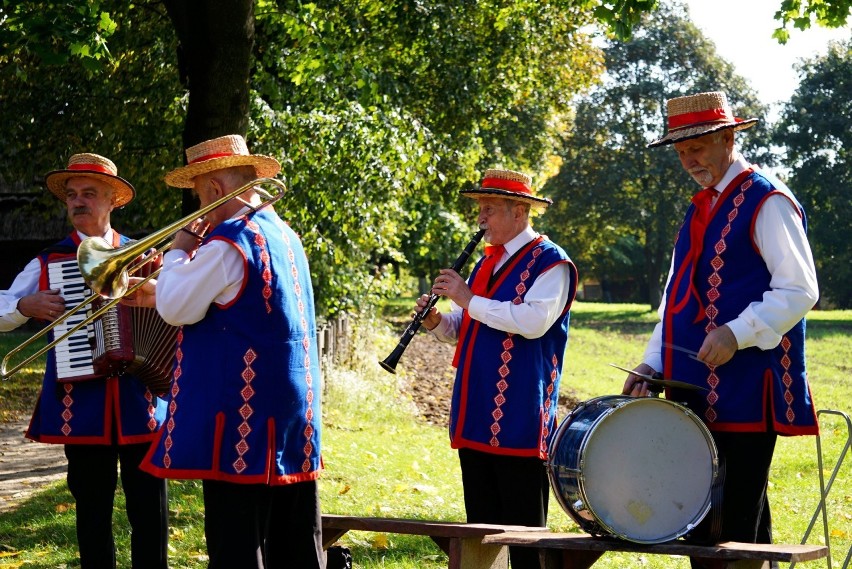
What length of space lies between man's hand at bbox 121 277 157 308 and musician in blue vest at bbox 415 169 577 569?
4.25ft

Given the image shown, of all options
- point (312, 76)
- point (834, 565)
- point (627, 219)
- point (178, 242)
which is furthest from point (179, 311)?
point (627, 219)

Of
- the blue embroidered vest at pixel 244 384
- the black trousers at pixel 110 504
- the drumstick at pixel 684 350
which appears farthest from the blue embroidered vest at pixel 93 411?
the drumstick at pixel 684 350

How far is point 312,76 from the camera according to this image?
10.9 m

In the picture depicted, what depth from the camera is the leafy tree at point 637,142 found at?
4812cm

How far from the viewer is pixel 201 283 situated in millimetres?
4336

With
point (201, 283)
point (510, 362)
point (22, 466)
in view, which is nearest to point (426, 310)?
point (510, 362)

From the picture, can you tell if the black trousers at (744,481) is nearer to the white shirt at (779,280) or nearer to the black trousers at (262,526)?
the white shirt at (779,280)

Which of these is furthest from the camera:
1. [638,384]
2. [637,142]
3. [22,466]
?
[637,142]

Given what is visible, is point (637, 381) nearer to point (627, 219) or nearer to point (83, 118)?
point (83, 118)

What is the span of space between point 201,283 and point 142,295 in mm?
952

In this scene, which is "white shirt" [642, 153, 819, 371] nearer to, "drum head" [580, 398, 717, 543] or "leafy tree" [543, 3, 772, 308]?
"drum head" [580, 398, 717, 543]

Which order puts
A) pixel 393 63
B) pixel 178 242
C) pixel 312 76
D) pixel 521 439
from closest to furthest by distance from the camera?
pixel 178 242, pixel 521 439, pixel 312 76, pixel 393 63

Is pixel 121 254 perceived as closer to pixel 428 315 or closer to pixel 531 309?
pixel 428 315

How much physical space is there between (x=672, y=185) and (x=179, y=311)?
150ft
